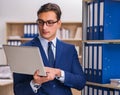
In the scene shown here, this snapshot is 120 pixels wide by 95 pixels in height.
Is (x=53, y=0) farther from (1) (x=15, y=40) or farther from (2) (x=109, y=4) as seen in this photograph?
(2) (x=109, y=4)

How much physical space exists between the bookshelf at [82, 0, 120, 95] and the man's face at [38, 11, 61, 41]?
0.47m

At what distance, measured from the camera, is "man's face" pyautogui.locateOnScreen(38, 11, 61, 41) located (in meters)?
1.98

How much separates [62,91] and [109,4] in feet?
2.61

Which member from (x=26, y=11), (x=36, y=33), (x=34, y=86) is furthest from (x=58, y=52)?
(x=26, y=11)

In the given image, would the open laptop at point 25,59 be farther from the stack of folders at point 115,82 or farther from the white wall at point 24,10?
the white wall at point 24,10

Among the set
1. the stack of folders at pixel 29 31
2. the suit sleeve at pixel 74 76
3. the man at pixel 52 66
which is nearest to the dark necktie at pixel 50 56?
the man at pixel 52 66

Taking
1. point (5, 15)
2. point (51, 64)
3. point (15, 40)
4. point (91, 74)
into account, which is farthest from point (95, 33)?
point (5, 15)

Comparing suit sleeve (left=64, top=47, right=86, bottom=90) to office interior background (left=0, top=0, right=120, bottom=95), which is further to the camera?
office interior background (left=0, top=0, right=120, bottom=95)

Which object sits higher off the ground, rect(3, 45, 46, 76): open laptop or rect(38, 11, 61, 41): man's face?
rect(38, 11, 61, 41): man's face

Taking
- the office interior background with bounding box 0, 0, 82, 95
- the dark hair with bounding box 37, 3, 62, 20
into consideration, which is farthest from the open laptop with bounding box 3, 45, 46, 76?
the office interior background with bounding box 0, 0, 82, 95

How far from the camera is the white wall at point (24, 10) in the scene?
6613 millimetres

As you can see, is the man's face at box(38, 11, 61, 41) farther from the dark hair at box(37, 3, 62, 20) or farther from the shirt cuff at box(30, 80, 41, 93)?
the shirt cuff at box(30, 80, 41, 93)

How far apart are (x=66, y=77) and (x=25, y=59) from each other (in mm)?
338

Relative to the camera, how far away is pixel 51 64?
207 centimetres
